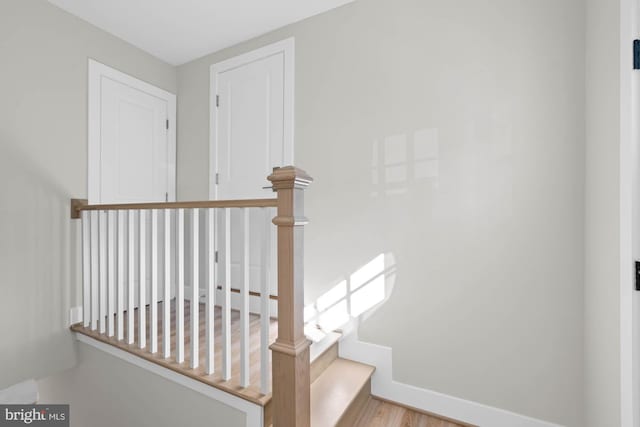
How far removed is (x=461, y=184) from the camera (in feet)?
5.73

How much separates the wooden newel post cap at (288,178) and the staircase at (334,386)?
3.19 ft

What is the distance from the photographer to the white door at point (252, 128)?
7.73 ft

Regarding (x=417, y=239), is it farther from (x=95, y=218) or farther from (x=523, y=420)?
(x=95, y=218)

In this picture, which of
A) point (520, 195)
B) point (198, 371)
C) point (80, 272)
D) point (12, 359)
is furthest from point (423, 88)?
point (12, 359)

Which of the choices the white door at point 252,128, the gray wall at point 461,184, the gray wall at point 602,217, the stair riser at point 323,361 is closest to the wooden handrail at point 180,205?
the white door at point 252,128

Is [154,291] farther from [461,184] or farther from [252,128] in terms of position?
[461,184]

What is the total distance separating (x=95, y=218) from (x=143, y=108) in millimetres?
1108

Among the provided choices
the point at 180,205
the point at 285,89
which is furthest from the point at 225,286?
the point at 285,89

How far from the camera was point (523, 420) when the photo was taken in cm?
159

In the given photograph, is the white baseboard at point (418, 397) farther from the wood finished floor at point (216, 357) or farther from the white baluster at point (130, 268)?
the white baluster at point (130, 268)

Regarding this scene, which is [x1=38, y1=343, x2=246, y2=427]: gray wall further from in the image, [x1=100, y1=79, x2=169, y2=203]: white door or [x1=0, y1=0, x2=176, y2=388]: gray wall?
[x1=100, y1=79, x2=169, y2=203]: white door

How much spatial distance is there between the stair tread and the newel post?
10.9 inches

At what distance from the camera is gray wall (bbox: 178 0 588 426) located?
1534mm

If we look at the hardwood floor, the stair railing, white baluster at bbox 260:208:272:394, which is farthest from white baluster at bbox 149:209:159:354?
the hardwood floor
